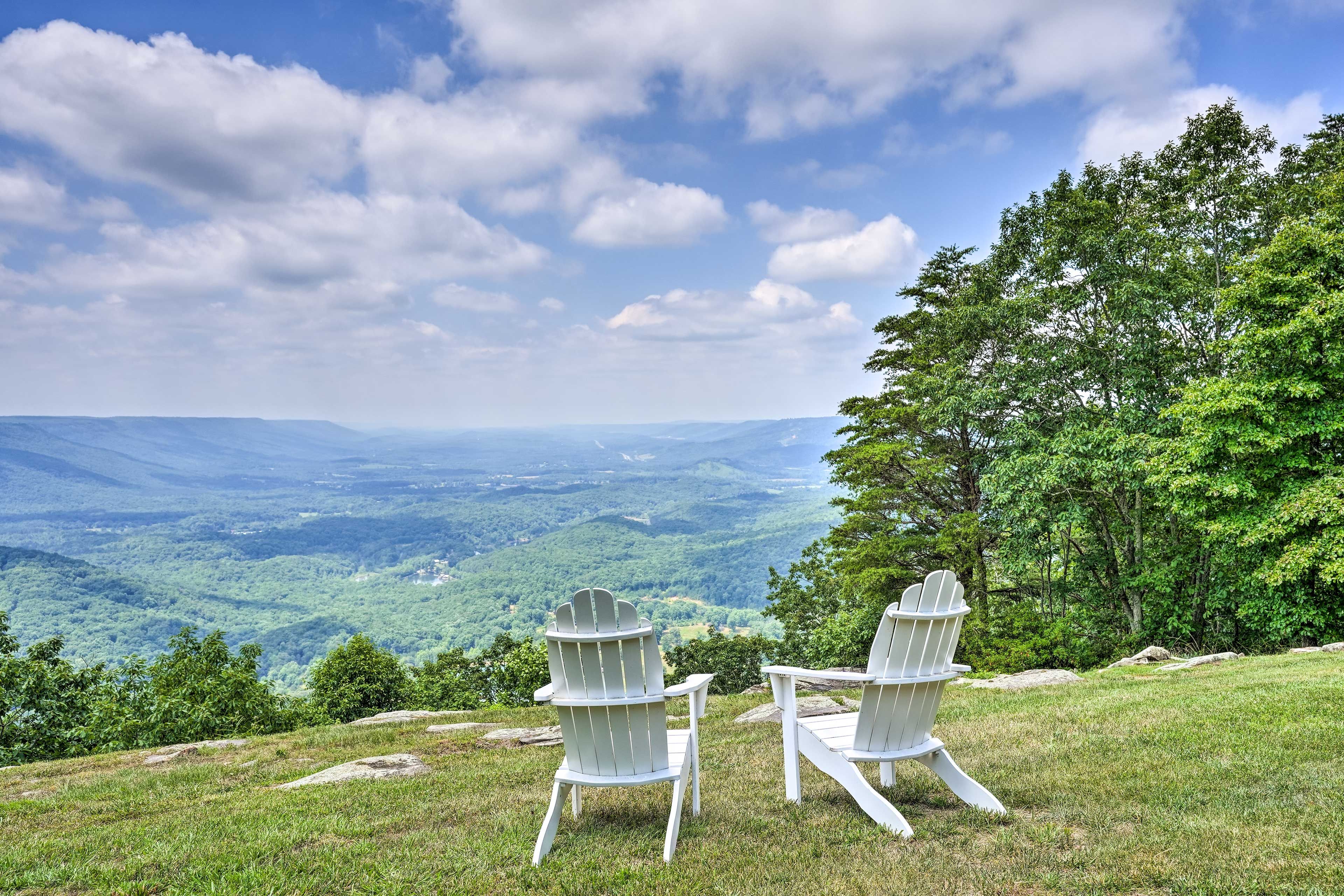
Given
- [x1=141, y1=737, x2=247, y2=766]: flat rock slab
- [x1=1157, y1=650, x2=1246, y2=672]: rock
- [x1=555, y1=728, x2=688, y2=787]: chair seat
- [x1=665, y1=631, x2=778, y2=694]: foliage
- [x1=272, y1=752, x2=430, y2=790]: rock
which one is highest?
[x1=555, y1=728, x2=688, y2=787]: chair seat

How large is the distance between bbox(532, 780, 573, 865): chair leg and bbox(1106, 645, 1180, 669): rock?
1169cm

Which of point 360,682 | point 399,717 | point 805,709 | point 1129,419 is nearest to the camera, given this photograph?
point 805,709

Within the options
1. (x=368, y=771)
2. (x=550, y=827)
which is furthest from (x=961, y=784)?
(x=368, y=771)

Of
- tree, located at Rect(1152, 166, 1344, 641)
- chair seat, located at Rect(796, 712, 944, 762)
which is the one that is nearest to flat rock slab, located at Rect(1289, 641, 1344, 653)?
tree, located at Rect(1152, 166, 1344, 641)

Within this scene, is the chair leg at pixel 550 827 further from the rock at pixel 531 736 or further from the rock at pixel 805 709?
the rock at pixel 805 709

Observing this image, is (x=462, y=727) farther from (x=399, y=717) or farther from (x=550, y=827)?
(x=550, y=827)

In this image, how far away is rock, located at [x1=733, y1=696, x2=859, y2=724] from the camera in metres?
8.33

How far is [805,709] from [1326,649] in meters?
9.40

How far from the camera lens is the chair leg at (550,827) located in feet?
11.9

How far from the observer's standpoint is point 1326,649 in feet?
35.7

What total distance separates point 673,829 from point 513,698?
23.8m

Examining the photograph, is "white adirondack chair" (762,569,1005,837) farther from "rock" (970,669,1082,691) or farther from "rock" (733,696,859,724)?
"rock" (970,669,1082,691)

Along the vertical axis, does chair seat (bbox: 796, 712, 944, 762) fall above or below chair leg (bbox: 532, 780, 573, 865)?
above

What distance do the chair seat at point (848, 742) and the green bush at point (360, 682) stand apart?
20695mm
